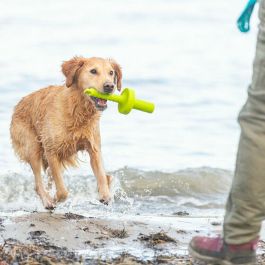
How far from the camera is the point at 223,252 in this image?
505cm

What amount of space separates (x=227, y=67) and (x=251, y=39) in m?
3.75

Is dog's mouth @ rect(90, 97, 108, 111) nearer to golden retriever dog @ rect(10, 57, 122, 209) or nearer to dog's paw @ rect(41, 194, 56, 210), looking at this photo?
golden retriever dog @ rect(10, 57, 122, 209)

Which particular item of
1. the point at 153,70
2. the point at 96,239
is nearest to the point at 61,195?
the point at 96,239

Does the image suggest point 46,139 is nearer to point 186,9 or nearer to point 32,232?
point 32,232

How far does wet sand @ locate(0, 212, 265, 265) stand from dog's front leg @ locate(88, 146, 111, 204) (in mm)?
569

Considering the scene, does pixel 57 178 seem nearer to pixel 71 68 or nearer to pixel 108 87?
pixel 71 68

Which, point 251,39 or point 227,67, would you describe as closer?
point 227,67

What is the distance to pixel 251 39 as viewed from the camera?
2686 cm

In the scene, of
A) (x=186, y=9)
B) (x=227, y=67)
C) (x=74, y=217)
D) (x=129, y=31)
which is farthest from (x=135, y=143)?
(x=186, y=9)

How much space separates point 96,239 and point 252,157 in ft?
8.21

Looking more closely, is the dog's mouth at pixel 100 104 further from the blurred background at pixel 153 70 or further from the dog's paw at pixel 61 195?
the blurred background at pixel 153 70

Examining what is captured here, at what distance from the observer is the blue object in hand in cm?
529

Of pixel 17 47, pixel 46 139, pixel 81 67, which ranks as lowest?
pixel 17 47

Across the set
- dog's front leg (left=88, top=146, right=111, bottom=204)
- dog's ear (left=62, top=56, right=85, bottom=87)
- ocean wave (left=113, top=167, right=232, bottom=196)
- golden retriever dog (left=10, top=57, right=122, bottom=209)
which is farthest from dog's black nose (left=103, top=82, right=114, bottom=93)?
ocean wave (left=113, top=167, right=232, bottom=196)
